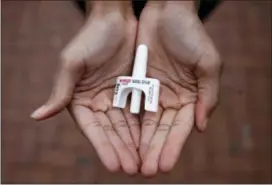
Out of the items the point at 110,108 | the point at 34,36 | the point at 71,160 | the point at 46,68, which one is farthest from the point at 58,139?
the point at 110,108

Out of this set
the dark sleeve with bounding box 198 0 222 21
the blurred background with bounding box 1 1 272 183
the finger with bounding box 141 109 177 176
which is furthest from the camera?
the blurred background with bounding box 1 1 272 183

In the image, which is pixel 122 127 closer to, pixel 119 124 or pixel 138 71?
pixel 119 124

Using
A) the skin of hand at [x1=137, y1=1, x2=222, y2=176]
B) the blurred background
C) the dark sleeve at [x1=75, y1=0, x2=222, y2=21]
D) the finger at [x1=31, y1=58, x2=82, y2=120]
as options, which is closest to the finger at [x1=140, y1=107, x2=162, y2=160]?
the skin of hand at [x1=137, y1=1, x2=222, y2=176]

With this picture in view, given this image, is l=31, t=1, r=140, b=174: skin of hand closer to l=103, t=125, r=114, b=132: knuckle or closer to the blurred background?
l=103, t=125, r=114, b=132: knuckle

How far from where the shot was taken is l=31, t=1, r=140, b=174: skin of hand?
3.27 ft

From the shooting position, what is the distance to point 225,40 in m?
1.69

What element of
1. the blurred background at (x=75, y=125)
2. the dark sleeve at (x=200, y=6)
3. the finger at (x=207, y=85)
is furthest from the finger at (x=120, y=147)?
the blurred background at (x=75, y=125)

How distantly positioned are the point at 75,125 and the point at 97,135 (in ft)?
1.87

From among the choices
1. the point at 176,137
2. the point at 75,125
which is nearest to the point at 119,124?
the point at 176,137

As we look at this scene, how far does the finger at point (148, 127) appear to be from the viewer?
1008 mm

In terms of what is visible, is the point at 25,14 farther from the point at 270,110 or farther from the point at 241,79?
the point at 270,110

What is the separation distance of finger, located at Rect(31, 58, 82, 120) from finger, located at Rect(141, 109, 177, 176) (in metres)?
0.18

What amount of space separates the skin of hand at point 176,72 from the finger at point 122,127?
2 cm

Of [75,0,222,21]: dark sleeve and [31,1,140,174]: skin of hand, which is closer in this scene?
[31,1,140,174]: skin of hand
